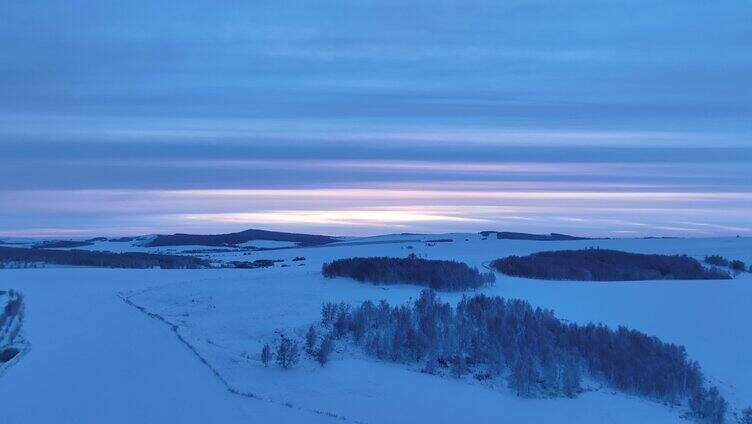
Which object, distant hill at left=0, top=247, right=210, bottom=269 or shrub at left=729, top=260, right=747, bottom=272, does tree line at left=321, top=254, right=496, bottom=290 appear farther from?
shrub at left=729, top=260, right=747, bottom=272

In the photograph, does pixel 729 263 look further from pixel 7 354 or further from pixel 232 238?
pixel 232 238

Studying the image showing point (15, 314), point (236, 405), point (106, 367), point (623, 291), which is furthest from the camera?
point (623, 291)

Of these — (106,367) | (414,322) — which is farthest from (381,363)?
(106,367)

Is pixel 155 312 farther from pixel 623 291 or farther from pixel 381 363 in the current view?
pixel 623 291

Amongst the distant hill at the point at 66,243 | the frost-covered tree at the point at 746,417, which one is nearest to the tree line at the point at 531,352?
the frost-covered tree at the point at 746,417

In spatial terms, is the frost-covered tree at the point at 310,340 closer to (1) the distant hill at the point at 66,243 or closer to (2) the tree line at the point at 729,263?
(2) the tree line at the point at 729,263

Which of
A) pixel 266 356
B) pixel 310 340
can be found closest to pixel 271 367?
pixel 266 356
